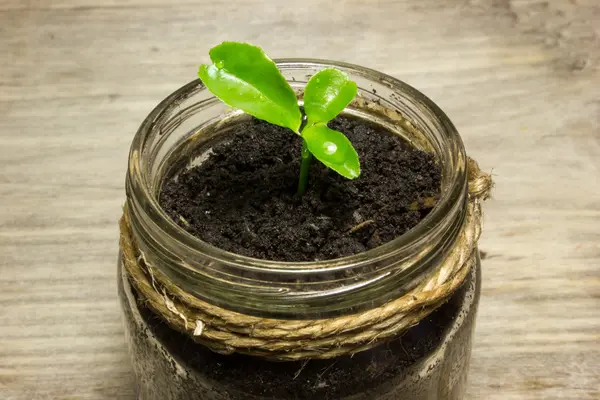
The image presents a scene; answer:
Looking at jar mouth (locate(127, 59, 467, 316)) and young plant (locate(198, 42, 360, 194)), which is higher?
young plant (locate(198, 42, 360, 194))

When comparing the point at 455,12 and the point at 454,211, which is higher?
the point at 454,211

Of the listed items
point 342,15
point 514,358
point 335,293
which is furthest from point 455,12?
point 335,293

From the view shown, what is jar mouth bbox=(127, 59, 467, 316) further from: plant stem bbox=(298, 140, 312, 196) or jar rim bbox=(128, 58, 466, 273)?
plant stem bbox=(298, 140, 312, 196)

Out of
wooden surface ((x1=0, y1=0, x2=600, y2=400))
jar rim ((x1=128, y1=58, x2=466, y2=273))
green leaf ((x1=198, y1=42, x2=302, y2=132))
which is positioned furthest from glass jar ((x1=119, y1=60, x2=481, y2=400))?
wooden surface ((x1=0, y1=0, x2=600, y2=400))

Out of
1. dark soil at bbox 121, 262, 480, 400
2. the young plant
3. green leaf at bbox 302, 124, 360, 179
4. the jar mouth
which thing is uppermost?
the young plant

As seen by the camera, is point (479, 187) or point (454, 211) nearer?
point (454, 211)

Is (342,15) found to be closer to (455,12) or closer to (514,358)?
(455,12)

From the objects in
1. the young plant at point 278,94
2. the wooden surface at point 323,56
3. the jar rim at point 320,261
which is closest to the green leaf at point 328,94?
the young plant at point 278,94

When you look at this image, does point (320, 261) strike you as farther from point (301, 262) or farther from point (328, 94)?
point (328, 94)
